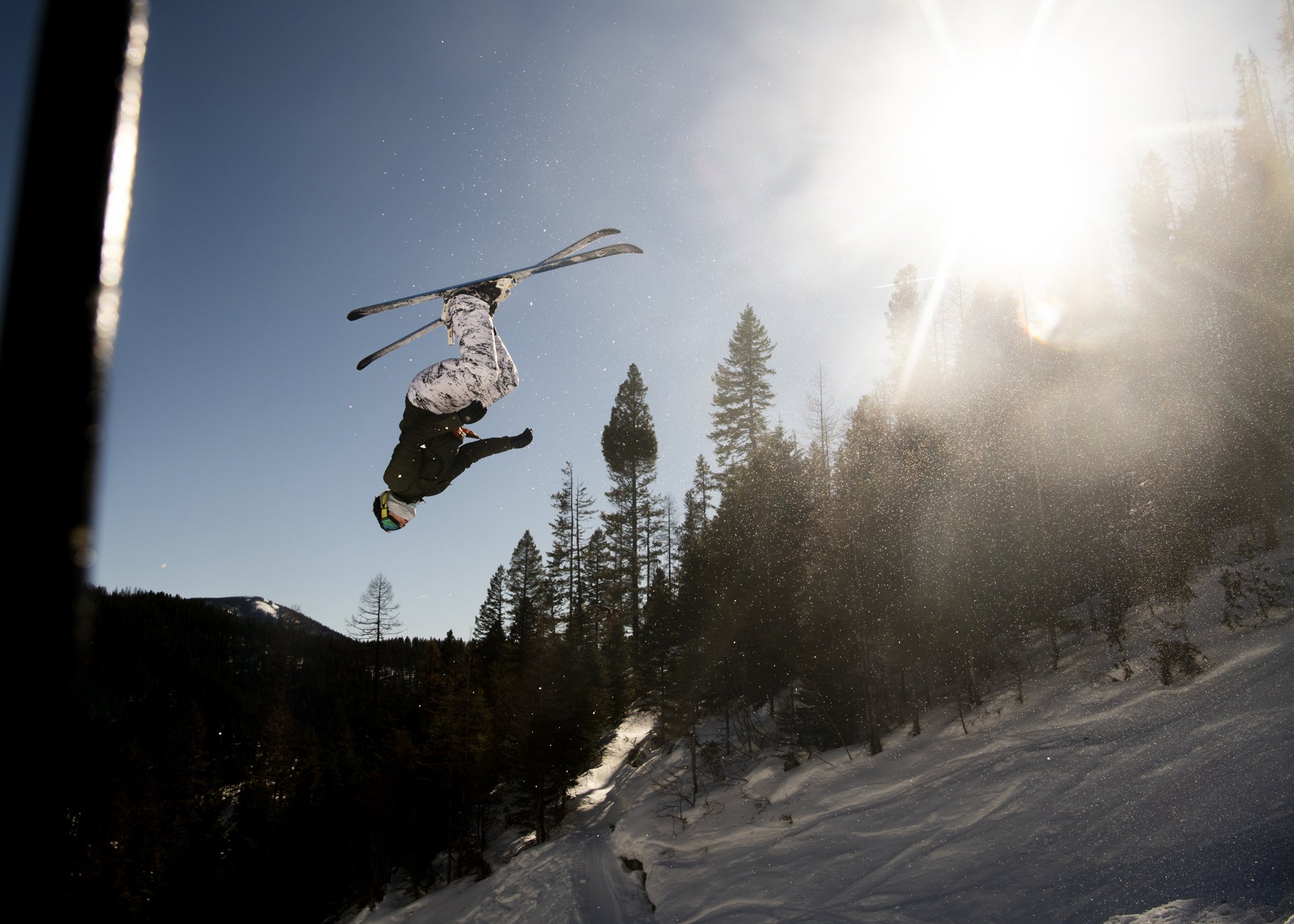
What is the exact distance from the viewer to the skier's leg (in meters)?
4.27

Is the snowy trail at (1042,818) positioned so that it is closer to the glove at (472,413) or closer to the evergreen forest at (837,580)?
the evergreen forest at (837,580)

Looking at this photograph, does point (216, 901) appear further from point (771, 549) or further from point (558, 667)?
point (771, 549)

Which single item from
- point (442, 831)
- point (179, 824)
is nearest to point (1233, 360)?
point (442, 831)

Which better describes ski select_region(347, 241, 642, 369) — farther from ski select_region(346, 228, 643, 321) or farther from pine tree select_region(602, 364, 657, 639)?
pine tree select_region(602, 364, 657, 639)

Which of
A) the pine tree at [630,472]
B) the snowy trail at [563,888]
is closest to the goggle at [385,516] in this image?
the snowy trail at [563,888]

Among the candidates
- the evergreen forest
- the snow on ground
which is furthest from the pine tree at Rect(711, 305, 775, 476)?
the snow on ground

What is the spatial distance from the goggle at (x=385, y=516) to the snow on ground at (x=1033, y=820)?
33.6ft

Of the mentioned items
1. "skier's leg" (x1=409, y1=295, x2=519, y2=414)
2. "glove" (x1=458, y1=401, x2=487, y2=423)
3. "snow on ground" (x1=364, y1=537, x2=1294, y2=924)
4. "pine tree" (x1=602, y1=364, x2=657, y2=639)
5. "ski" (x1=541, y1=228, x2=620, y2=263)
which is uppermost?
"pine tree" (x1=602, y1=364, x2=657, y2=639)

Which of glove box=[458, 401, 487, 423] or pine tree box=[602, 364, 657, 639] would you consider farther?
pine tree box=[602, 364, 657, 639]

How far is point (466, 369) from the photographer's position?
4.29 m

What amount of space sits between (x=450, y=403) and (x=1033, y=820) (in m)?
12.7

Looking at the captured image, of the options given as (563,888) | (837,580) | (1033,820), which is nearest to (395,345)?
(1033,820)

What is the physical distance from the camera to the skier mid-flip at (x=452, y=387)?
4289 mm

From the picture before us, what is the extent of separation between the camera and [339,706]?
53.1 metres
